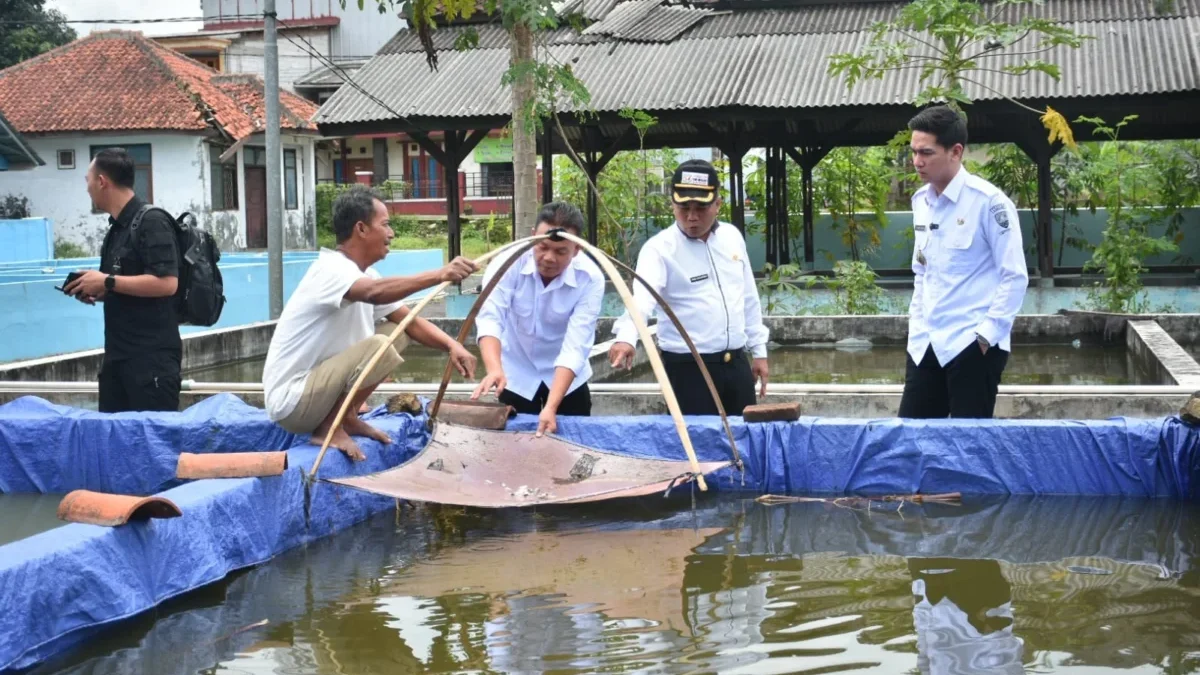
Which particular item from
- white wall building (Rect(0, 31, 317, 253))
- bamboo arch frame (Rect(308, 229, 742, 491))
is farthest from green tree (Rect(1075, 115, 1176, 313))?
white wall building (Rect(0, 31, 317, 253))

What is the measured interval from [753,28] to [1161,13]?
5.55 m

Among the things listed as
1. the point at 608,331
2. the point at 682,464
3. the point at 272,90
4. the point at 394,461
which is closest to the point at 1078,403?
the point at 682,464

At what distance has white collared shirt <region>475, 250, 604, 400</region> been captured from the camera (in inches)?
235

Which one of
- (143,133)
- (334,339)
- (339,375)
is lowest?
(339,375)

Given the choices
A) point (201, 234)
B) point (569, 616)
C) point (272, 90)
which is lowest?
point (569, 616)

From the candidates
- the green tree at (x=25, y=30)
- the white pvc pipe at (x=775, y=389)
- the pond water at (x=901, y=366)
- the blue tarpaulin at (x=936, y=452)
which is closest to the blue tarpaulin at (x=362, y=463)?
the blue tarpaulin at (x=936, y=452)

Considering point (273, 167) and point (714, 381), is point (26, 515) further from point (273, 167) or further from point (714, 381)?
point (273, 167)

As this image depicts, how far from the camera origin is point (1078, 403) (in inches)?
292

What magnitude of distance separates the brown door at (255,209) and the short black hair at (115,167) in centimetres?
2784

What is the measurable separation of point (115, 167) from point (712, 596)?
11.1ft


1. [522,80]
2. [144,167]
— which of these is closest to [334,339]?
[522,80]

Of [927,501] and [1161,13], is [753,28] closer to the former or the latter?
[1161,13]

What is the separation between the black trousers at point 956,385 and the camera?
5.56 m

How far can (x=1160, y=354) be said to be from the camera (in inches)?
377
